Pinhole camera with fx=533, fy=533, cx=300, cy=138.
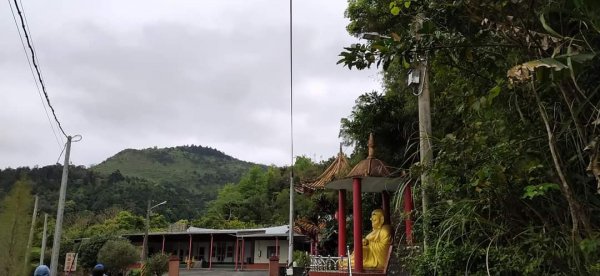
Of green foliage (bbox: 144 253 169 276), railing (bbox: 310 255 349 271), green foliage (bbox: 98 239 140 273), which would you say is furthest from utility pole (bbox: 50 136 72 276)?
green foliage (bbox: 98 239 140 273)

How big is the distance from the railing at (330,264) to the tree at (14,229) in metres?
6.61

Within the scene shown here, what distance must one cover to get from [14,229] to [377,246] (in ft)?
24.2

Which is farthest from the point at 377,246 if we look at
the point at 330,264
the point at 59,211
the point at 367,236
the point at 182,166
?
the point at 182,166

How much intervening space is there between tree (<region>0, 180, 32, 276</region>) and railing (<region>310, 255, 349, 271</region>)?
6607 millimetres

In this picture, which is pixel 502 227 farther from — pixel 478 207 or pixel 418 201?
pixel 418 201

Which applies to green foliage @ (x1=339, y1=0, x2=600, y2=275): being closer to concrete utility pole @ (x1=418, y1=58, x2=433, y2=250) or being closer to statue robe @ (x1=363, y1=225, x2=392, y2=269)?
concrete utility pole @ (x1=418, y1=58, x2=433, y2=250)

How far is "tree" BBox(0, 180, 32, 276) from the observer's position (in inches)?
297

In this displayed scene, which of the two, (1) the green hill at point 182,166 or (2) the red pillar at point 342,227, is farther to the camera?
(1) the green hill at point 182,166

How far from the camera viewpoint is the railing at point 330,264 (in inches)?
487

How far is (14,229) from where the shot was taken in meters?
7.66

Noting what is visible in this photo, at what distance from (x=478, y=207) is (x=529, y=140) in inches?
40.9

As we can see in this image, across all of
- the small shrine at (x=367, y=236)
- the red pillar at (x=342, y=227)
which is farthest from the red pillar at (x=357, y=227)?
the red pillar at (x=342, y=227)

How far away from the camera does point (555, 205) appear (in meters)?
4.93

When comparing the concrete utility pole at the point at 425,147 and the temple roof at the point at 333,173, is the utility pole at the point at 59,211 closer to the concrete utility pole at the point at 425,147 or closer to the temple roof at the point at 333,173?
the temple roof at the point at 333,173
